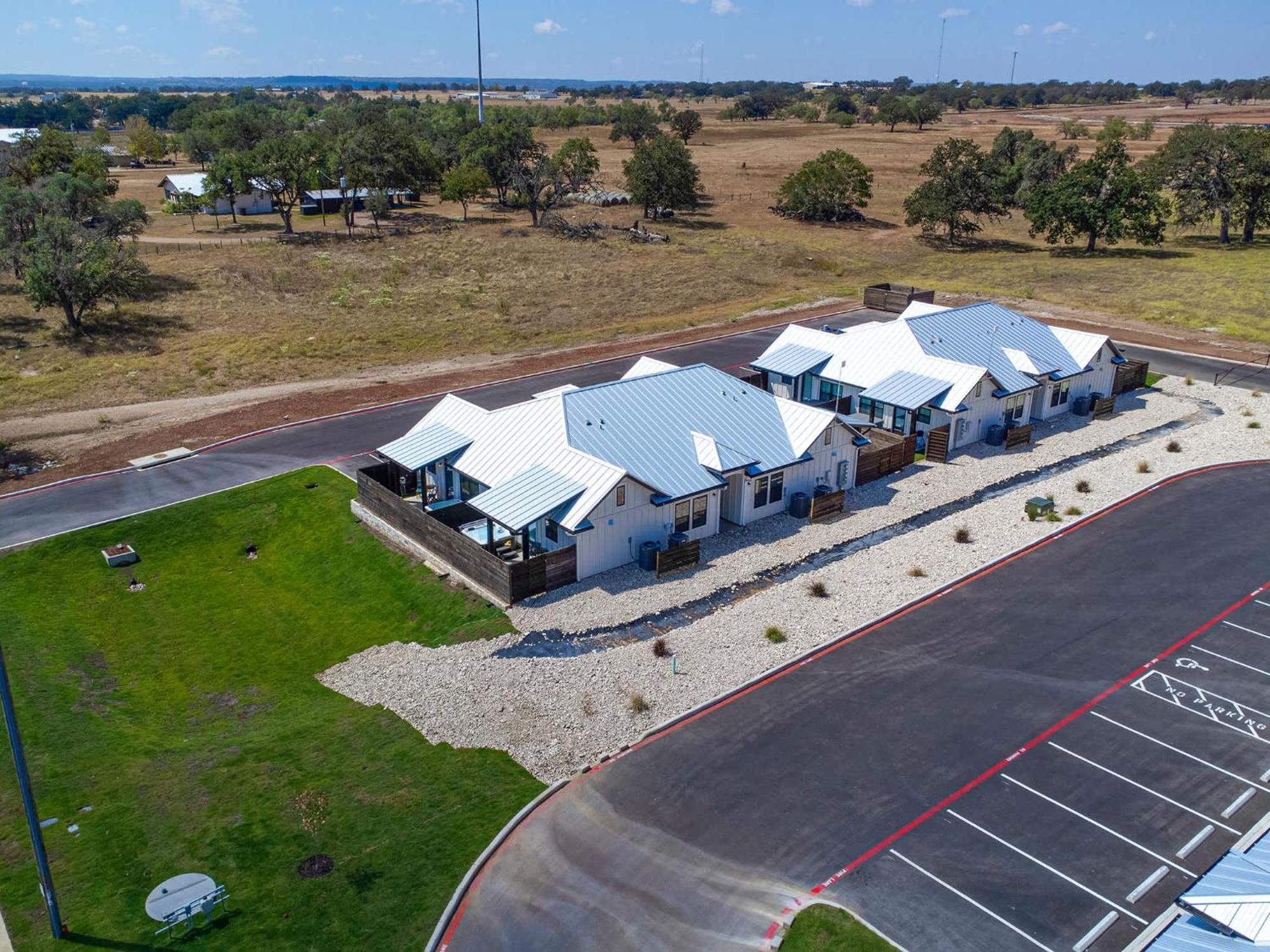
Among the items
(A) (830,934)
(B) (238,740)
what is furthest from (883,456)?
(B) (238,740)

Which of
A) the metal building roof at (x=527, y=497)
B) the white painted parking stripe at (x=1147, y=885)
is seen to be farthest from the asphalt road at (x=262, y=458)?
the white painted parking stripe at (x=1147, y=885)

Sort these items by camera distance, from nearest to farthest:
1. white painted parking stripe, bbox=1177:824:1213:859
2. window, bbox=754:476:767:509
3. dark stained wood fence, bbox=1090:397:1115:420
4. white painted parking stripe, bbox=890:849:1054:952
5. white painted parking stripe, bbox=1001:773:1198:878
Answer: white painted parking stripe, bbox=890:849:1054:952, white painted parking stripe, bbox=1001:773:1198:878, white painted parking stripe, bbox=1177:824:1213:859, window, bbox=754:476:767:509, dark stained wood fence, bbox=1090:397:1115:420

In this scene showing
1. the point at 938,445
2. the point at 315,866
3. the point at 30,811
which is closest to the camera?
the point at 30,811

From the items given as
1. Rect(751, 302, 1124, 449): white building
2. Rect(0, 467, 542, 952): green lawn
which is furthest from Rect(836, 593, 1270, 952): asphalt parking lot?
Rect(751, 302, 1124, 449): white building

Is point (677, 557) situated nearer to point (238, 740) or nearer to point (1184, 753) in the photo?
point (238, 740)

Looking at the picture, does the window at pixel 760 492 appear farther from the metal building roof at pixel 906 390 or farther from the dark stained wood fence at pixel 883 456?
the metal building roof at pixel 906 390

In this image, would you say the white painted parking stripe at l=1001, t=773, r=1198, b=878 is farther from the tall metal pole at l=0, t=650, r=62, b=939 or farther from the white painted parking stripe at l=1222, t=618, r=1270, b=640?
the tall metal pole at l=0, t=650, r=62, b=939
